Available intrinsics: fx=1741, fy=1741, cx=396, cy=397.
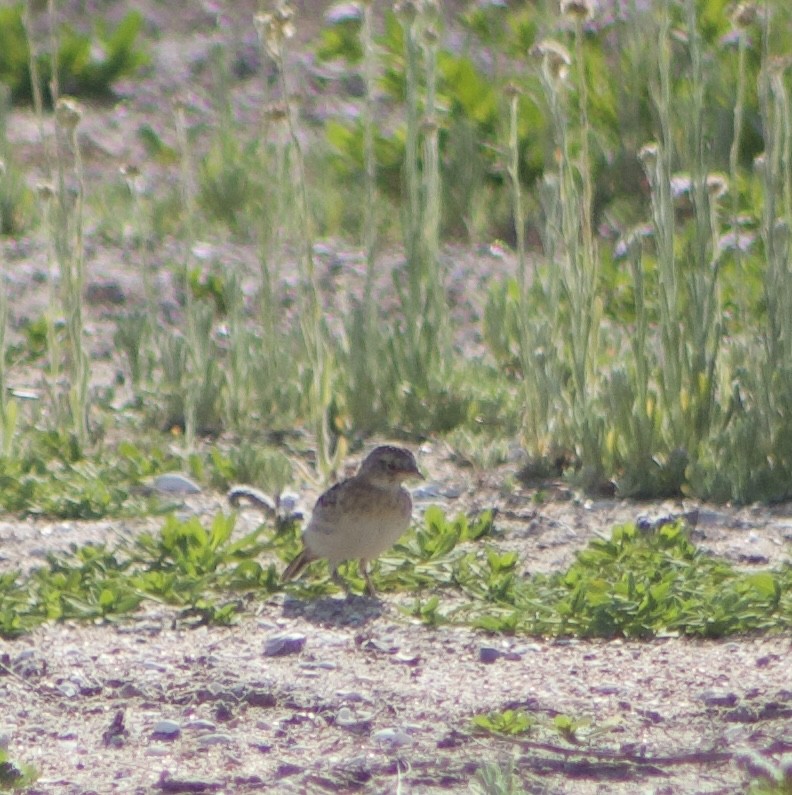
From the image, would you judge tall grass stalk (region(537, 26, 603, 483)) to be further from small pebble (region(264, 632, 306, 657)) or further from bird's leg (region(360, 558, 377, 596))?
small pebble (region(264, 632, 306, 657))

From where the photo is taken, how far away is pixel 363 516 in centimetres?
529

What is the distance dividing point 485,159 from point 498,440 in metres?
3.26

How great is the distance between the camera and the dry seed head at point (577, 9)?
5734 millimetres

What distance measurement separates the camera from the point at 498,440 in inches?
273

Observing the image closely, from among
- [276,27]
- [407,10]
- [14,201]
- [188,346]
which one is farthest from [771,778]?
[14,201]

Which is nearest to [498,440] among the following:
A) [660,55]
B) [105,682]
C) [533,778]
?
[660,55]

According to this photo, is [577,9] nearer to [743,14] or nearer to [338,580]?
[743,14]

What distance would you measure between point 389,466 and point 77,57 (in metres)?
6.99

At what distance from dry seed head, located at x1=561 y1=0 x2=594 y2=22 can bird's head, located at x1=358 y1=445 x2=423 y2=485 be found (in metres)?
1.55

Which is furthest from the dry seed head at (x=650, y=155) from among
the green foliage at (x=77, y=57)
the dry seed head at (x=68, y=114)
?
the green foliage at (x=77, y=57)

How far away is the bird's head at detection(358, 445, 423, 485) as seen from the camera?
552 cm

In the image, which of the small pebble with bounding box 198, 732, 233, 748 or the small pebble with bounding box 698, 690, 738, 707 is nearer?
the small pebble with bounding box 198, 732, 233, 748

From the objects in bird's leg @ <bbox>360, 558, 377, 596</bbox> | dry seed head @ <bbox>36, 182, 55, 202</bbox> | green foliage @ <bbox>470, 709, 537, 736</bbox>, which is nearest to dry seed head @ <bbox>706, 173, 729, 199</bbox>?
bird's leg @ <bbox>360, 558, 377, 596</bbox>

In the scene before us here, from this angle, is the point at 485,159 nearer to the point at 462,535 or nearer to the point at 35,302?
the point at 35,302
